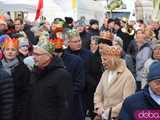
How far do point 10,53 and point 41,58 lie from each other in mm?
1049

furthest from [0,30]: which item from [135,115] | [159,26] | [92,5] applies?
[159,26]

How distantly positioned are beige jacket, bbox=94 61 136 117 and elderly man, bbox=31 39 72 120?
2.33ft

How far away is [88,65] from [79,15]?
24.7 feet

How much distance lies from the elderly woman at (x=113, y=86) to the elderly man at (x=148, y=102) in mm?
1773

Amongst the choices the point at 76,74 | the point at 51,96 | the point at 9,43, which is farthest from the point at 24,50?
the point at 51,96

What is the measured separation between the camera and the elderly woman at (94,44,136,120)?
7.00 m

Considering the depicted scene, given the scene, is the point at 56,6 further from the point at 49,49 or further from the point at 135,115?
the point at 135,115

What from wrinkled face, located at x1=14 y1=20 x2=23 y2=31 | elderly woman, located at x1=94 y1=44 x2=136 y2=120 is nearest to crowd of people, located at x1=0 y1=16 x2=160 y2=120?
elderly woman, located at x1=94 y1=44 x2=136 y2=120

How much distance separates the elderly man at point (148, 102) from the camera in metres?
5.00

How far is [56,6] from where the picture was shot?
15461mm

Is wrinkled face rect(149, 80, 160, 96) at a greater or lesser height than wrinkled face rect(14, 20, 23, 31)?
greater

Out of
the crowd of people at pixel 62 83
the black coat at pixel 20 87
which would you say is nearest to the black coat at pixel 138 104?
the crowd of people at pixel 62 83

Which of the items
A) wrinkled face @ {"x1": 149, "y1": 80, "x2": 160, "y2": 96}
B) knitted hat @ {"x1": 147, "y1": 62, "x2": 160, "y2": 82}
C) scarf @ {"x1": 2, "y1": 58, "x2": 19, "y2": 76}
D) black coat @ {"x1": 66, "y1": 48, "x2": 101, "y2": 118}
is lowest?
black coat @ {"x1": 66, "y1": 48, "x2": 101, "y2": 118}

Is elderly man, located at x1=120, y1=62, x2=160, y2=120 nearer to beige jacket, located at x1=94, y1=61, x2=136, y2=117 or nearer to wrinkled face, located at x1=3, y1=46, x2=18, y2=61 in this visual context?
beige jacket, located at x1=94, y1=61, x2=136, y2=117
